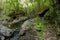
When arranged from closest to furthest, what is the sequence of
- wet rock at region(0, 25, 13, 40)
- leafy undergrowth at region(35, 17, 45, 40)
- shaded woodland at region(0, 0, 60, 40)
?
leafy undergrowth at region(35, 17, 45, 40)
shaded woodland at region(0, 0, 60, 40)
wet rock at region(0, 25, 13, 40)

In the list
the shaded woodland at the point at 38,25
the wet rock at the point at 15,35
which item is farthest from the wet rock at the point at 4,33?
the wet rock at the point at 15,35

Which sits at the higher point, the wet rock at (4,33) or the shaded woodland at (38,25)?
the shaded woodland at (38,25)

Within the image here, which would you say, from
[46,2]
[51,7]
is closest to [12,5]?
[46,2]

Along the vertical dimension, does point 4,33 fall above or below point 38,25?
below

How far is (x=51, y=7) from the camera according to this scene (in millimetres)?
11711

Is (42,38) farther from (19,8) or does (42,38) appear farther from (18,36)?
(19,8)

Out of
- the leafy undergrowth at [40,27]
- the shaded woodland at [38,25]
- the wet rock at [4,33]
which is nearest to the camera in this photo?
the leafy undergrowth at [40,27]

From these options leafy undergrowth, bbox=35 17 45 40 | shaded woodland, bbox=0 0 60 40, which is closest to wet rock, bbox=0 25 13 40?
shaded woodland, bbox=0 0 60 40

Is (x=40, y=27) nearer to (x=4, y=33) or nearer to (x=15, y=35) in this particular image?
(x=15, y=35)

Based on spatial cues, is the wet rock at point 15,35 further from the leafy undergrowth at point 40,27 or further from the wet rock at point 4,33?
the leafy undergrowth at point 40,27

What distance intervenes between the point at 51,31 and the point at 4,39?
2.96m

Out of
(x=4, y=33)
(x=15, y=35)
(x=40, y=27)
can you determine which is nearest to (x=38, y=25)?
(x=40, y=27)

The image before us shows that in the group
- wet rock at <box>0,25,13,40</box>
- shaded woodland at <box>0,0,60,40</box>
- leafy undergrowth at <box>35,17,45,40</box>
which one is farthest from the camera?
wet rock at <box>0,25,13,40</box>

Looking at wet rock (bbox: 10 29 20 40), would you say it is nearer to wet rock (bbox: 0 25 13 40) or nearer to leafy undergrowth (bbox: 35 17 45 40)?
wet rock (bbox: 0 25 13 40)
